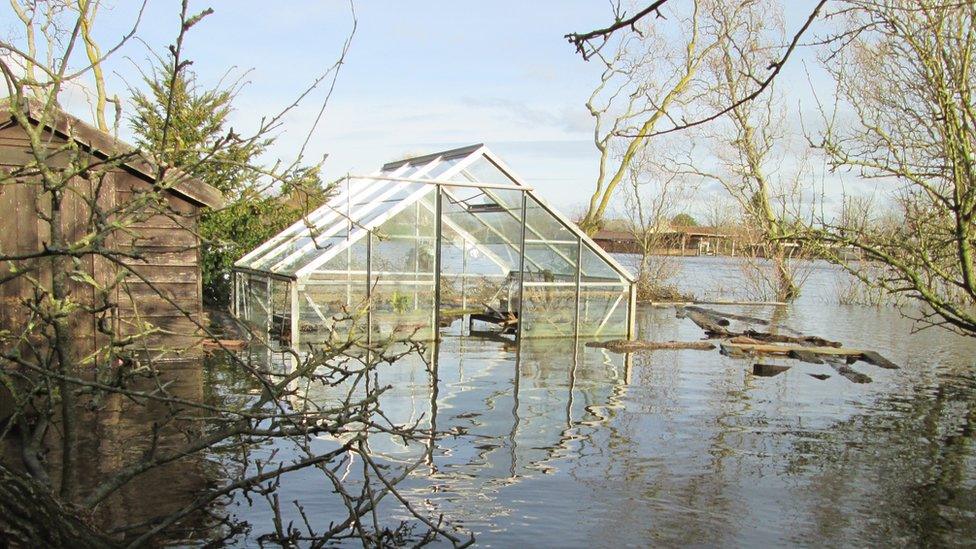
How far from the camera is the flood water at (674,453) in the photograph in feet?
18.5

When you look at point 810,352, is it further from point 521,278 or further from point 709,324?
point 521,278

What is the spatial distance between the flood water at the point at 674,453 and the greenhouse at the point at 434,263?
6.37 feet

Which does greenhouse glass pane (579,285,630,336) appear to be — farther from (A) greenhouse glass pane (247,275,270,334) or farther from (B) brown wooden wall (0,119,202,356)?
(B) brown wooden wall (0,119,202,356)

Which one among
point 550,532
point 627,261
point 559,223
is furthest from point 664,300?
point 550,532

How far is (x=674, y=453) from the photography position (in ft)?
24.7

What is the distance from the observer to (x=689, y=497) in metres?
6.23

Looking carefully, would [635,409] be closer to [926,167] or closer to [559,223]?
[926,167]

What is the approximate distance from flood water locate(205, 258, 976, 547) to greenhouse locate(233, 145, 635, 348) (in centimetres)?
194

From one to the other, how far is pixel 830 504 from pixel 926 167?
426cm

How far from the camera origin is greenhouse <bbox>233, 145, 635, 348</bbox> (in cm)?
1390

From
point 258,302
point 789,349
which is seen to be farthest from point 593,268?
point 258,302

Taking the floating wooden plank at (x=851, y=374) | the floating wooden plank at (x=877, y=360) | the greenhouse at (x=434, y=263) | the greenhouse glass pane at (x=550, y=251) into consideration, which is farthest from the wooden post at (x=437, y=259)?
the floating wooden plank at (x=877, y=360)

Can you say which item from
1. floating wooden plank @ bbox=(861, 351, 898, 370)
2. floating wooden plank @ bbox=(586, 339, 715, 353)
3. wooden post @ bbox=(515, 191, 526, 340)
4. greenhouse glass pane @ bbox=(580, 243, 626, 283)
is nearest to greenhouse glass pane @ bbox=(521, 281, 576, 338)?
wooden post @ bbox=(515, 191, 526, 340)

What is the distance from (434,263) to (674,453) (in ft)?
27.0
